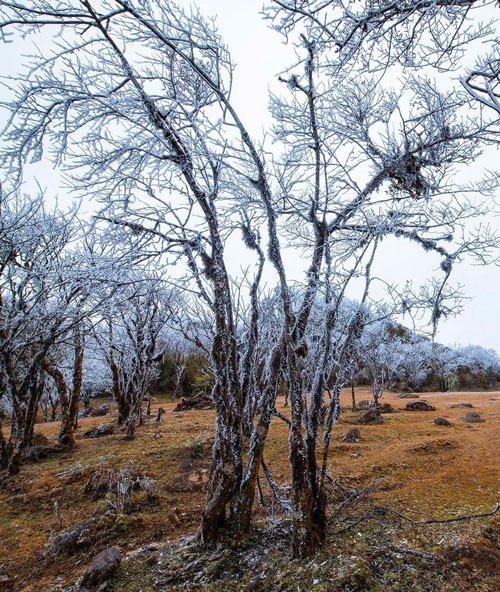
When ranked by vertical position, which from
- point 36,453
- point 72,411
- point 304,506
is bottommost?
point 36,453

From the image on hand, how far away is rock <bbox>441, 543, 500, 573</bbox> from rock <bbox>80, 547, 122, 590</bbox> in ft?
9.37

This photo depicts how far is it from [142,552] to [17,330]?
496 centimetres

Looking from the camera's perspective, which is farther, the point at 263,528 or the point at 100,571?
the point at 263,528

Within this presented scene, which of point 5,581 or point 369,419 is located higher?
point 5,581

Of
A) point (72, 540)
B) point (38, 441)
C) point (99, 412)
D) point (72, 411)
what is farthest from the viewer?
point (99, 412)

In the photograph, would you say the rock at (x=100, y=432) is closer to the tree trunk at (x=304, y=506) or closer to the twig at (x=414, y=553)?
the tree trunk at (x=304, y=506)

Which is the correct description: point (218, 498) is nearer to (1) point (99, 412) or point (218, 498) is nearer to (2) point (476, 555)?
(2) point (476, 555)

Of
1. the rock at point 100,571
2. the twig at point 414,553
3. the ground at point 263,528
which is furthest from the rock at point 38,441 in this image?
the twig at point 414,553

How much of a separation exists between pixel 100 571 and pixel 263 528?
4.92ft

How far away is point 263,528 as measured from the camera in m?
3.20

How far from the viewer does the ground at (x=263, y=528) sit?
2477mm

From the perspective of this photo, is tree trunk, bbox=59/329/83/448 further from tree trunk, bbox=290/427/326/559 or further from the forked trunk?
tree trunk, bbox=290/427/326/559

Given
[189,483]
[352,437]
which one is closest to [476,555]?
[189,483]

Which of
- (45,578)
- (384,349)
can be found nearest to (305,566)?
(45,578)
